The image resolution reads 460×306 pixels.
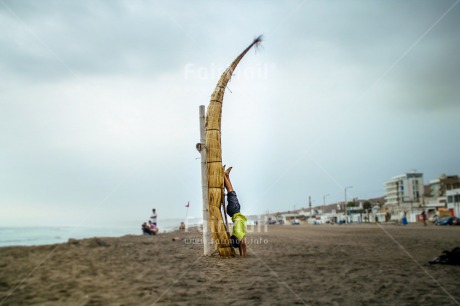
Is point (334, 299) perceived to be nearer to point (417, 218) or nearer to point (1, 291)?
point (1, 291)

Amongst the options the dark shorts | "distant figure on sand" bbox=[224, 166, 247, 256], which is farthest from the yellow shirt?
the dark shorts

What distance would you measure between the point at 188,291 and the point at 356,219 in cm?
10753

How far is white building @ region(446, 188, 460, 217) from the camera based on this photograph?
63344 millimetres

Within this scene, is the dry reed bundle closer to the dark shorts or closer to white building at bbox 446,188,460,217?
the dark shorts

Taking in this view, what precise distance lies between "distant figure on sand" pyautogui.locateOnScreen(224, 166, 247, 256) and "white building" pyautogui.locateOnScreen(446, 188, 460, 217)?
66670 mm

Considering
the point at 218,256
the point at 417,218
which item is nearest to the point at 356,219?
the point at 417,218

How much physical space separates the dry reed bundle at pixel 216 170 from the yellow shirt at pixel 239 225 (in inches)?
9.6

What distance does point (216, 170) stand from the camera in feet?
27.7

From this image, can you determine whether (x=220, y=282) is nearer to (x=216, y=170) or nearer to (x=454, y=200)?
(x=216, y=170)

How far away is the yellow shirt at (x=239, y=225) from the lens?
27.7 feet

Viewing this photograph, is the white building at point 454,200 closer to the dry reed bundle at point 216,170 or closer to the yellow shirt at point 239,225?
the yellow shirt at point 239,225

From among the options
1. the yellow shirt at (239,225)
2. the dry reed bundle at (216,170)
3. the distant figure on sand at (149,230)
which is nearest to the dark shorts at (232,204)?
the yellow shirt at (239,225)

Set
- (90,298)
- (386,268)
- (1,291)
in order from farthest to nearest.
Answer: (386,268) < (1,291) < (90,298)

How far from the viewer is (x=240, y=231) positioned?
8.48 metres
